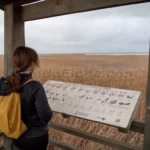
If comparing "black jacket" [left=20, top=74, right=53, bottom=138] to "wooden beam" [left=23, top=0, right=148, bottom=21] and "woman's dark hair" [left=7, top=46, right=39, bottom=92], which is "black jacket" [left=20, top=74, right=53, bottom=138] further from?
"wooden beam" [left=23, top=0, right=148, bottom=21]

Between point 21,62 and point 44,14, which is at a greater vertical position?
point 44,14

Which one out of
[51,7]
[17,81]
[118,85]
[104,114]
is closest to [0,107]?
[17,81]

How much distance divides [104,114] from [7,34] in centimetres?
148

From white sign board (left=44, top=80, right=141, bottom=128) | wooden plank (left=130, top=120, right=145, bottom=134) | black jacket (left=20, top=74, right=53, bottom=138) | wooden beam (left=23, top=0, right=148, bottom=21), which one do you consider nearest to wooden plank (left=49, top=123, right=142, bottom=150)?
wooden plank (left=130, top=120, right=145, bottom=134)

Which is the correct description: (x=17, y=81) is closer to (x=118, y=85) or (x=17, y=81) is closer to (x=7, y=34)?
(x=7, y=34)

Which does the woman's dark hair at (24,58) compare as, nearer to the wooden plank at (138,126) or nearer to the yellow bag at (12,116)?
the yellow bag at (12,116)

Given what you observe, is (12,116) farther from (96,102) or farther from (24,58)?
(96,102)

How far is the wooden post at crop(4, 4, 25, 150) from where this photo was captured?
2.39m

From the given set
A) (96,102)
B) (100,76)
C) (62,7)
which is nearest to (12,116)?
(96,102)

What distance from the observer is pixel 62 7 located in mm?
2023

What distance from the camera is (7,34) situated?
2461 millimetres

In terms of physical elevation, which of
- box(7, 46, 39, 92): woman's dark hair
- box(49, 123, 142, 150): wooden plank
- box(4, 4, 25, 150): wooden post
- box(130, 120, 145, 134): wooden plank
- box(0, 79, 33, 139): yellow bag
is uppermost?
box(4, 4, 25, 150): wooden post

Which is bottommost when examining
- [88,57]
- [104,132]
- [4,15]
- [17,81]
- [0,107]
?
[104,132]

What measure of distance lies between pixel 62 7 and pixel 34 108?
3.38 ft
